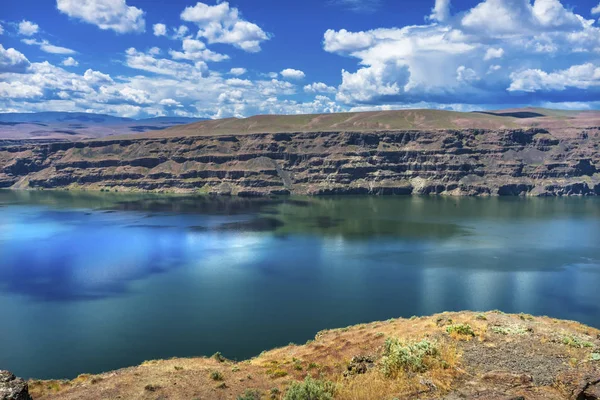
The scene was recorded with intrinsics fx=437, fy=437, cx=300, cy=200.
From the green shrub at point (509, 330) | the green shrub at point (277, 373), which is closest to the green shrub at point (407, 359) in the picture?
the green shrub at point (277, 373)

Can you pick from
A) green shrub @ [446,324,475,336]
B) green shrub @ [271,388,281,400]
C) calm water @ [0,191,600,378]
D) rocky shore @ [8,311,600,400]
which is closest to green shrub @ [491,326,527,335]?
rocky shore @ [8,311,600,400]

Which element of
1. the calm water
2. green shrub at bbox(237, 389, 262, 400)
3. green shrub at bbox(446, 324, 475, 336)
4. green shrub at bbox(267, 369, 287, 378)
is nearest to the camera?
green shrub at bbox(237, 389, 262, 400)

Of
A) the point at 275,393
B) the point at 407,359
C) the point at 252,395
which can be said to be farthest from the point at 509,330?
the point at 252,395

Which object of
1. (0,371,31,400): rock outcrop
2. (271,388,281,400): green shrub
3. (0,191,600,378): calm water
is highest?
(0,371,31,400): rock outcrop

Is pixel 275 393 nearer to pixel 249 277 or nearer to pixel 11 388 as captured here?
pixel 11 388

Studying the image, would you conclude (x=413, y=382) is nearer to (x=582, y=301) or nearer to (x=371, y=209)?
(x=582, y=301)

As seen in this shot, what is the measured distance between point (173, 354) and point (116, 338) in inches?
355

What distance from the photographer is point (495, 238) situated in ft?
362

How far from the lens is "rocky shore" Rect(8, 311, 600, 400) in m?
19.2

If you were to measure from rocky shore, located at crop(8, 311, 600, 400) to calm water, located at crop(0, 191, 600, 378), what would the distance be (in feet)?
63.8

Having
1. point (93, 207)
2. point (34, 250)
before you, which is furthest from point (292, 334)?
point (93, 207)

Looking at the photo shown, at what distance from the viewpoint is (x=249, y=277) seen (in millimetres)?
77438

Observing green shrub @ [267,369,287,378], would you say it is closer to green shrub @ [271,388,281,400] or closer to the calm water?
green shrub @ [271,388,281,400]

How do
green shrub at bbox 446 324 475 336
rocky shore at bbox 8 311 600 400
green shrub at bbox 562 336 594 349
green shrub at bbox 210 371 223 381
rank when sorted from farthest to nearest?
green shrub at bbox 446 324 475 336
green shrub at bbox 210 371 223 381
green shrub at bbox 562 336 594 349
rocky shore at bbox 8 311 600 400
